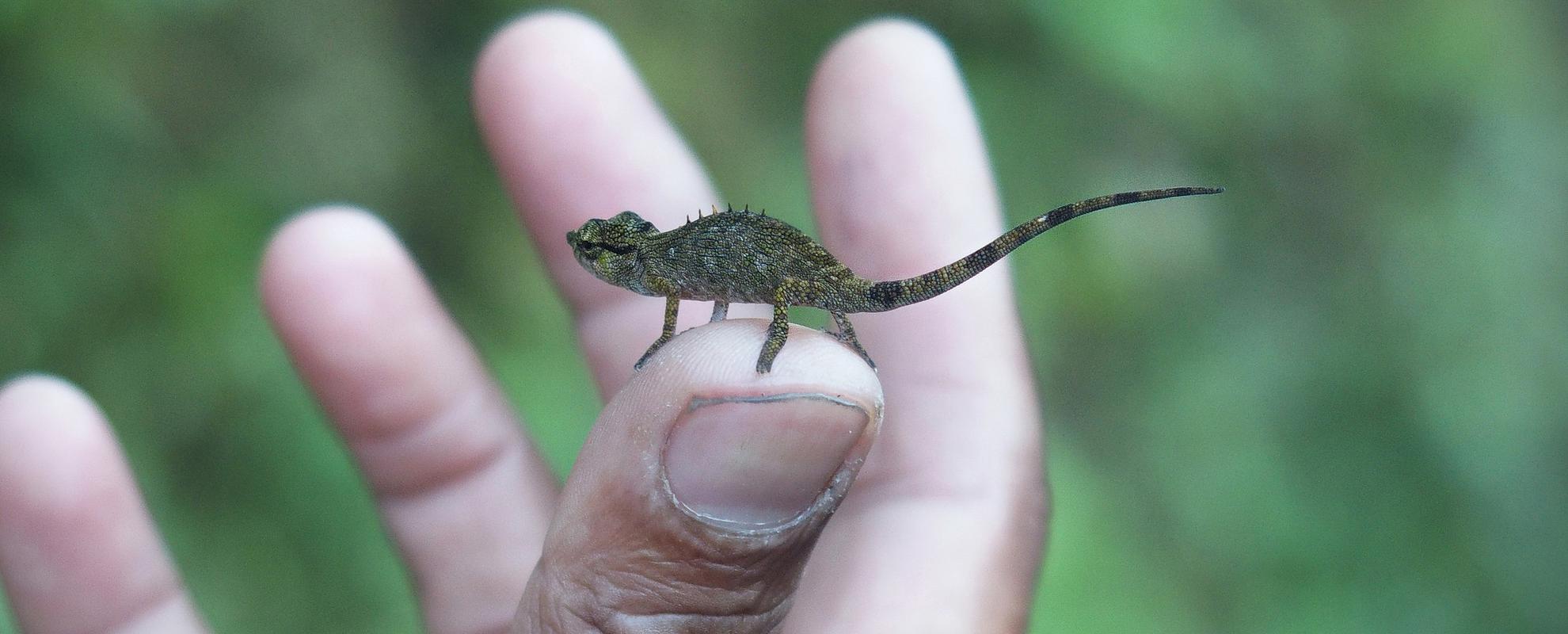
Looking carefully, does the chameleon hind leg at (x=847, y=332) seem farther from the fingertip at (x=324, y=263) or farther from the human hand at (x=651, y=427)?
the fingertip at (x=324, y=263)

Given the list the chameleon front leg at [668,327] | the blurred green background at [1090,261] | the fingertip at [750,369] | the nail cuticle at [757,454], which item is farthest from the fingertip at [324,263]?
the nail cuticle at [757,454]

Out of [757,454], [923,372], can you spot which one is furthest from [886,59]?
[757,454]

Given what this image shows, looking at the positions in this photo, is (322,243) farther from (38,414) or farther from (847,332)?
(847,332)

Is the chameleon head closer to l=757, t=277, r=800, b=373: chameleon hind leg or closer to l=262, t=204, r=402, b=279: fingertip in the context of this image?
l=757, t=277, r=800, b=373: chameleon hind leg

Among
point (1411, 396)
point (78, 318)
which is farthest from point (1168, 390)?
point (78, 318)

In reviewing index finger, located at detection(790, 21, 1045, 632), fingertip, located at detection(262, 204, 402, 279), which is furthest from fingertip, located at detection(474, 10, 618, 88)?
index finger, located at detection(790, 21, 1045, 632)

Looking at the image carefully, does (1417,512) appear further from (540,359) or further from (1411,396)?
(540,359)
